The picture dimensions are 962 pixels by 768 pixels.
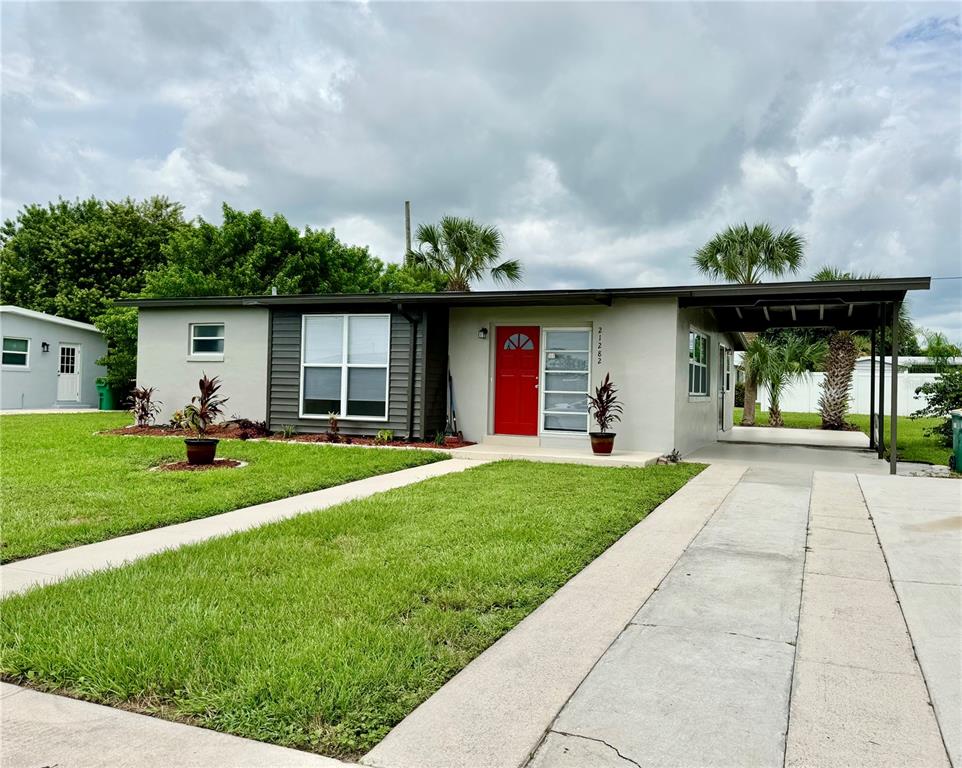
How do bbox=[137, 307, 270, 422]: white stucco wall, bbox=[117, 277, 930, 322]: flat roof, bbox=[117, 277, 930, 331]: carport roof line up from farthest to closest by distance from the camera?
1. bbox=[137, 307, 270, 422]: white stucco wall
2. bbox=[117, 277, 930, 331]: carport roof
3. bbox=[117, 277, 930, 322]: flat roof

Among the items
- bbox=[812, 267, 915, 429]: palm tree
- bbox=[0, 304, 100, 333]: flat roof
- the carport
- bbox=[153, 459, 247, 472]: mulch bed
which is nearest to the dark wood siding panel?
bbox=[153, 459, 247, 472]: mulch bed

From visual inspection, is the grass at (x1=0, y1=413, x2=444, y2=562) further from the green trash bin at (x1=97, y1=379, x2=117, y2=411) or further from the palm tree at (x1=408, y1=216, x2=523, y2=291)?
the palm tree at (x1=408, y1=216, x2=523, y2=291)

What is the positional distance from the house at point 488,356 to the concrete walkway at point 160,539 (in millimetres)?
4267

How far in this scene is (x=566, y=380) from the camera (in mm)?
11461

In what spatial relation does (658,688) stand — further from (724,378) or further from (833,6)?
(724,378)

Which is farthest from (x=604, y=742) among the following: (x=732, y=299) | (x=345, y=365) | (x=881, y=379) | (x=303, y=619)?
(x=881, y=379)

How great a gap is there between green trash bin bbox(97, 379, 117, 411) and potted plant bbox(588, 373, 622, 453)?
49.9 ft

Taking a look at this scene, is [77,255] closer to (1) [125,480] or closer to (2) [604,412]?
(1) [125,480]

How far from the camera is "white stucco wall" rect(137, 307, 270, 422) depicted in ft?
43.8

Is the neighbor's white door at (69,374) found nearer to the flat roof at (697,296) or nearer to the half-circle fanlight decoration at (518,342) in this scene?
the flat roof at (697,296)

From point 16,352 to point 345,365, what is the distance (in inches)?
525

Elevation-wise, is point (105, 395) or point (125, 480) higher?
Answer: point (105, 395)

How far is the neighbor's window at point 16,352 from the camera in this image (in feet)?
63.1

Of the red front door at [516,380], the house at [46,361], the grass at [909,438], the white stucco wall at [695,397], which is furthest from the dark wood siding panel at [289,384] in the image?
the house at [46,361]
